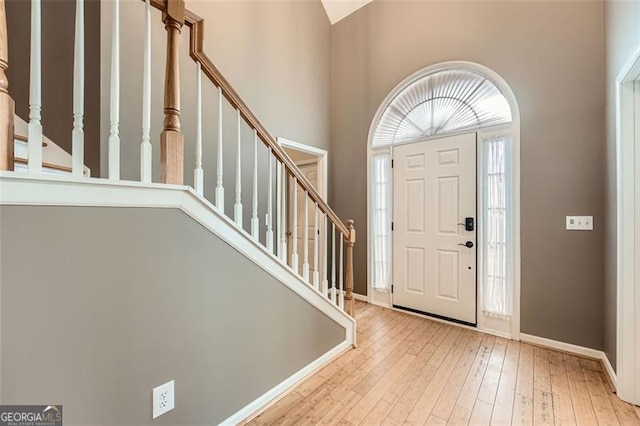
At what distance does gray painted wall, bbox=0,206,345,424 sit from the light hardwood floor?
0.50 m

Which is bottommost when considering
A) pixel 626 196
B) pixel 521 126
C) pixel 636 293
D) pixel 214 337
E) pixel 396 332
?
pixel 396 332

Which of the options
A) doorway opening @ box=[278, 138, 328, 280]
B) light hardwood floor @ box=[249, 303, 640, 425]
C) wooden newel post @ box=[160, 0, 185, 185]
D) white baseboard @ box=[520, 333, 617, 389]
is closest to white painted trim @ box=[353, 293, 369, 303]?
doorway opening @ box=[278, 138, 328, 280]

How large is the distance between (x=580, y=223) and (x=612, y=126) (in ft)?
2.51

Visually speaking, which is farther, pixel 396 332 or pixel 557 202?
pixel 396 332

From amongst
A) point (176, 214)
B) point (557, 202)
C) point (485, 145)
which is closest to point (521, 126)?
point (485, 145)

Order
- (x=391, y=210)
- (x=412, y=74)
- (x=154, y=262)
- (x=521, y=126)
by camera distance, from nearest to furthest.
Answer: (x=154, y=262) → (x=521, y=126) → (x=412, y=74) → (x=391, y=210)

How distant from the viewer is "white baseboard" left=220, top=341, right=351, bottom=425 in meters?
1.56

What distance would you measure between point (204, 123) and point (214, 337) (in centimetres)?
194

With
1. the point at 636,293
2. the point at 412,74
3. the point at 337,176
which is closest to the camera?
the point at 636,293

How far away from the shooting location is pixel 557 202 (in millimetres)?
2377

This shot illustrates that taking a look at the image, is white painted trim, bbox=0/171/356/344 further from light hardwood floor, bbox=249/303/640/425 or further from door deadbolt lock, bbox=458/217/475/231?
door deadbolt lock, bbox=458/217/475/231

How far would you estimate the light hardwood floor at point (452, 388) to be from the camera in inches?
63.1

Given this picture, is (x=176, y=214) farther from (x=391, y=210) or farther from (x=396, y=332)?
(x=391, y=210)

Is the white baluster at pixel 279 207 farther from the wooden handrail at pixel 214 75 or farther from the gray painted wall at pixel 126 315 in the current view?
the gray painted wall at pixel 126 315
